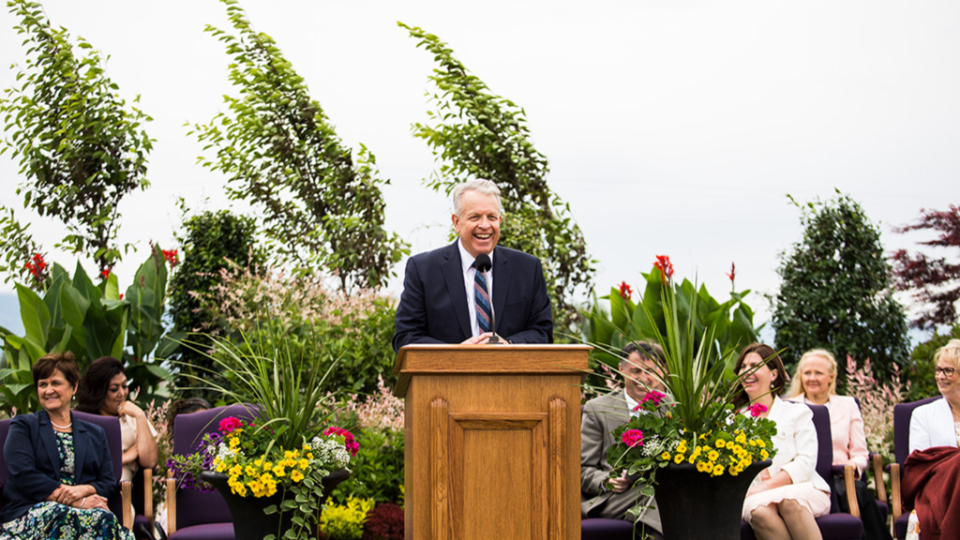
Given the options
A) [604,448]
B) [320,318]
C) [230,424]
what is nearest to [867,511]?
[604,448]

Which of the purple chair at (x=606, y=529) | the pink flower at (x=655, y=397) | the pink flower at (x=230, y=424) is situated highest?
the pink flower at (x=655, y=397)

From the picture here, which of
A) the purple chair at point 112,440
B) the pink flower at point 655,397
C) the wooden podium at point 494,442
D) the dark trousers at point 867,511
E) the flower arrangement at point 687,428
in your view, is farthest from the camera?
the dark trousers at point 867,511

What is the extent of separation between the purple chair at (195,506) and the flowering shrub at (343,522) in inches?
23.4

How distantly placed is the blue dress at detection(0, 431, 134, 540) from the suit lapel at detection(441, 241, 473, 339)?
2079 mm

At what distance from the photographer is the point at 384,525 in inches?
190

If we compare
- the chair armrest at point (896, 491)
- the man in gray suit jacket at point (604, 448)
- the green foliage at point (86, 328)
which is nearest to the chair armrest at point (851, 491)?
the chair armrest at point (896, 491)

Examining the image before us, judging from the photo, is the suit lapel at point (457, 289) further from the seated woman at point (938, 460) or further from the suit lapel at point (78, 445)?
the seated woman at point (938, 460)

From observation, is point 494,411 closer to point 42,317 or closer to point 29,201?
point 42,317

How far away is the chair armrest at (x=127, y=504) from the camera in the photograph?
4191 mm

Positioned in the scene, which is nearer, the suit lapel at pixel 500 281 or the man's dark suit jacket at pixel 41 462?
the suit lapel at pixel 500 281

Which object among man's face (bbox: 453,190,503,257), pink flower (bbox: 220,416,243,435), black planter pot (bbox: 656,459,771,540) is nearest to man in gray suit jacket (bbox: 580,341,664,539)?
black planter pot (bbox: 656,459,771,540)

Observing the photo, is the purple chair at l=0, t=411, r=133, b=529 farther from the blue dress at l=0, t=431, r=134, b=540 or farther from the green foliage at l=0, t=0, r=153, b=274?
the green foliage at l=0, t=0, r=153, b=274

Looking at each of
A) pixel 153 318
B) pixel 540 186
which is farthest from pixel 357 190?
pixel 153 318

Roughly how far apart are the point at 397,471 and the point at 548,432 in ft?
9.79
